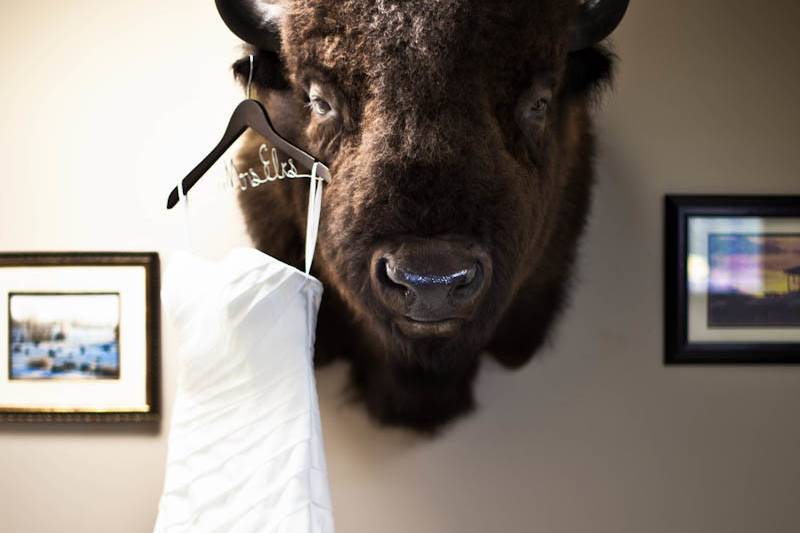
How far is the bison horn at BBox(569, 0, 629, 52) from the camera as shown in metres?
1.12

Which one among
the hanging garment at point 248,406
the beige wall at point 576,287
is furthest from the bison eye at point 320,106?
the beige wall at point 576,287

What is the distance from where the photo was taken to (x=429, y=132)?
0.94m

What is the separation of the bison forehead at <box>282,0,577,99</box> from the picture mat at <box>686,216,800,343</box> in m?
0.59

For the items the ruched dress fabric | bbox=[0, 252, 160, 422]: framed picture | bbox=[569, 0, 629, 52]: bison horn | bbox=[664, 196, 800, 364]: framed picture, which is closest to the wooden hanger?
the ruched dress fabric

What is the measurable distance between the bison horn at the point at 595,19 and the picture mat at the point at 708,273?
46 cm

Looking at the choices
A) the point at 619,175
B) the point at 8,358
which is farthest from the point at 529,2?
the point at 8,358

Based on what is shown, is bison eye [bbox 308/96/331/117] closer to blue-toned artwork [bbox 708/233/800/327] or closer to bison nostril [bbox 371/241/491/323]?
bison nostril [bbox 371/241/491/323]

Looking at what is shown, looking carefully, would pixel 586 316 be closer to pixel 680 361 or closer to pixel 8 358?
pixel 680 361

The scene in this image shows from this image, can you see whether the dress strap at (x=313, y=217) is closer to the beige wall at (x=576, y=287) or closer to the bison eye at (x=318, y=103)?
the bison eye at (x=318, y=103)

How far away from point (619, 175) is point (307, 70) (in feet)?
2.28

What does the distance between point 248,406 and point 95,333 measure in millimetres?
535

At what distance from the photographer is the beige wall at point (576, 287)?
4.62 ft

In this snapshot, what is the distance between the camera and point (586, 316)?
56.3 inches

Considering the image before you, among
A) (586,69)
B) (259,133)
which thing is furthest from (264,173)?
(586,69)
